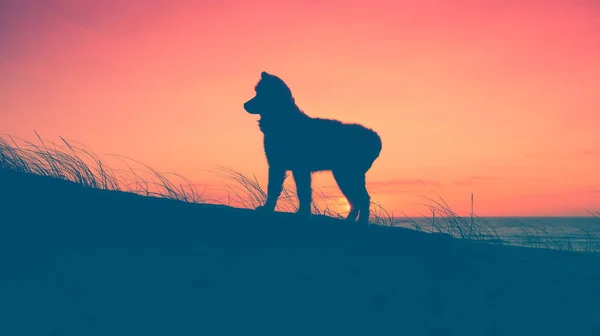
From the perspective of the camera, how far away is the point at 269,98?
5.31m

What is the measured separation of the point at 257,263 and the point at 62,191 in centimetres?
222

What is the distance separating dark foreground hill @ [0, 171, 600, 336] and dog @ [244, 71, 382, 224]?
23.8 inches

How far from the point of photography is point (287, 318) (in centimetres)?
332

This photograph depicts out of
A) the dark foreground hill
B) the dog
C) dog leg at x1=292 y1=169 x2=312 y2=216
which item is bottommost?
the dark foreground hill

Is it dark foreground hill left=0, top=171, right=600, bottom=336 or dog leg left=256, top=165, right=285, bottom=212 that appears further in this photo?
dog leg left=256, top=165, right=285, bottom=212

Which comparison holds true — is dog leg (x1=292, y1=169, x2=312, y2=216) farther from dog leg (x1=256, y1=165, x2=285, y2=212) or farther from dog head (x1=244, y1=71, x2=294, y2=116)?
dog head (x1=244, y1=71, x2=294, y2=116)

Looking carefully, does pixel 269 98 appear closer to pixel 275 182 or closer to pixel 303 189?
pixel 275 182

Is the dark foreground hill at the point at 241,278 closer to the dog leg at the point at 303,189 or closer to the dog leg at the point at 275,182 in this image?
the dog leg at the point at 303,189

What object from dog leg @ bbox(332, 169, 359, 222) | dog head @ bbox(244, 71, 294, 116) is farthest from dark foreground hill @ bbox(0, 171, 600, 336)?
dog head @ bbox(244, 71, 294, 116)

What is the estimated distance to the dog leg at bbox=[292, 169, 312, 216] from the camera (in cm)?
518

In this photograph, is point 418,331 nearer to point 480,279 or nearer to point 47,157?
point 480,279

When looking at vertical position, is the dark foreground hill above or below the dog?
below

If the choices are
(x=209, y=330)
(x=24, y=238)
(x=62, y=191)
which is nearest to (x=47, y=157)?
(x=62, y=191)

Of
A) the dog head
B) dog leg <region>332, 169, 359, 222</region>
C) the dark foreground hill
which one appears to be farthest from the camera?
dog leg <region>332, 169, 359, 222</region>
